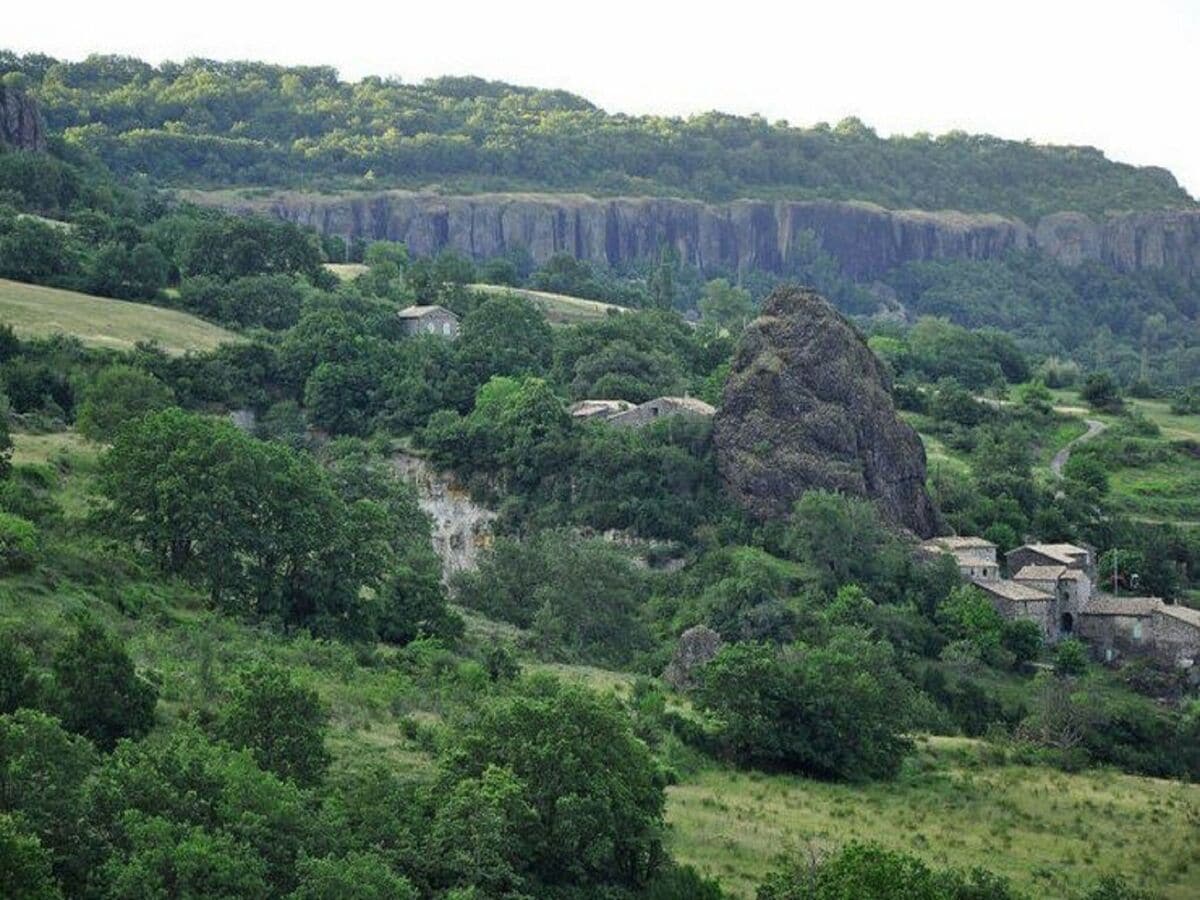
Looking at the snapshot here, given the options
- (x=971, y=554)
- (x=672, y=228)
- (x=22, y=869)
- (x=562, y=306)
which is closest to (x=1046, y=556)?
(x=971, y=554)

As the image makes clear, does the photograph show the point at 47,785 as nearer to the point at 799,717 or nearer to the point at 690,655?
the point at 799,717

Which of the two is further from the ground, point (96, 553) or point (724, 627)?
point (96, 553)

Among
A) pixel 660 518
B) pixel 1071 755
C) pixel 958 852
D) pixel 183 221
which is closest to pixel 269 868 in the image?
pixel 958 852

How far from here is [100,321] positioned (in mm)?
71750

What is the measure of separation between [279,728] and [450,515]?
121ft

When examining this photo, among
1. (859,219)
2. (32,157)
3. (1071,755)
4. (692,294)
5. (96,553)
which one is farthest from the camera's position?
(859,219)

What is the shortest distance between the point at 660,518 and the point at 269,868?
38744mm

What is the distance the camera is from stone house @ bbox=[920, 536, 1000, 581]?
63.2 metres

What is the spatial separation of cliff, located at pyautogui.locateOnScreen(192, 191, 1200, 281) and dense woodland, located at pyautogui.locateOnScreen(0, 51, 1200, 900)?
41.8 meters

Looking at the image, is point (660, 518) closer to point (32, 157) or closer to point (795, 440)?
point (795, 440)

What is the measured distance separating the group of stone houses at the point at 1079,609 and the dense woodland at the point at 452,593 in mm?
1265

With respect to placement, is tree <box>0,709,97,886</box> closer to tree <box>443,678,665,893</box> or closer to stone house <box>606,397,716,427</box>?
tree <box>443,678,665,893</box>

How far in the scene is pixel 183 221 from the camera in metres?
93.3

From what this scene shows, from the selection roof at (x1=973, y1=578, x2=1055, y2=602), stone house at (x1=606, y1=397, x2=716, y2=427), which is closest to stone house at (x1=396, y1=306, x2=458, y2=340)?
stone house at (x1=606, y1=397, x2=716, y2=427)
